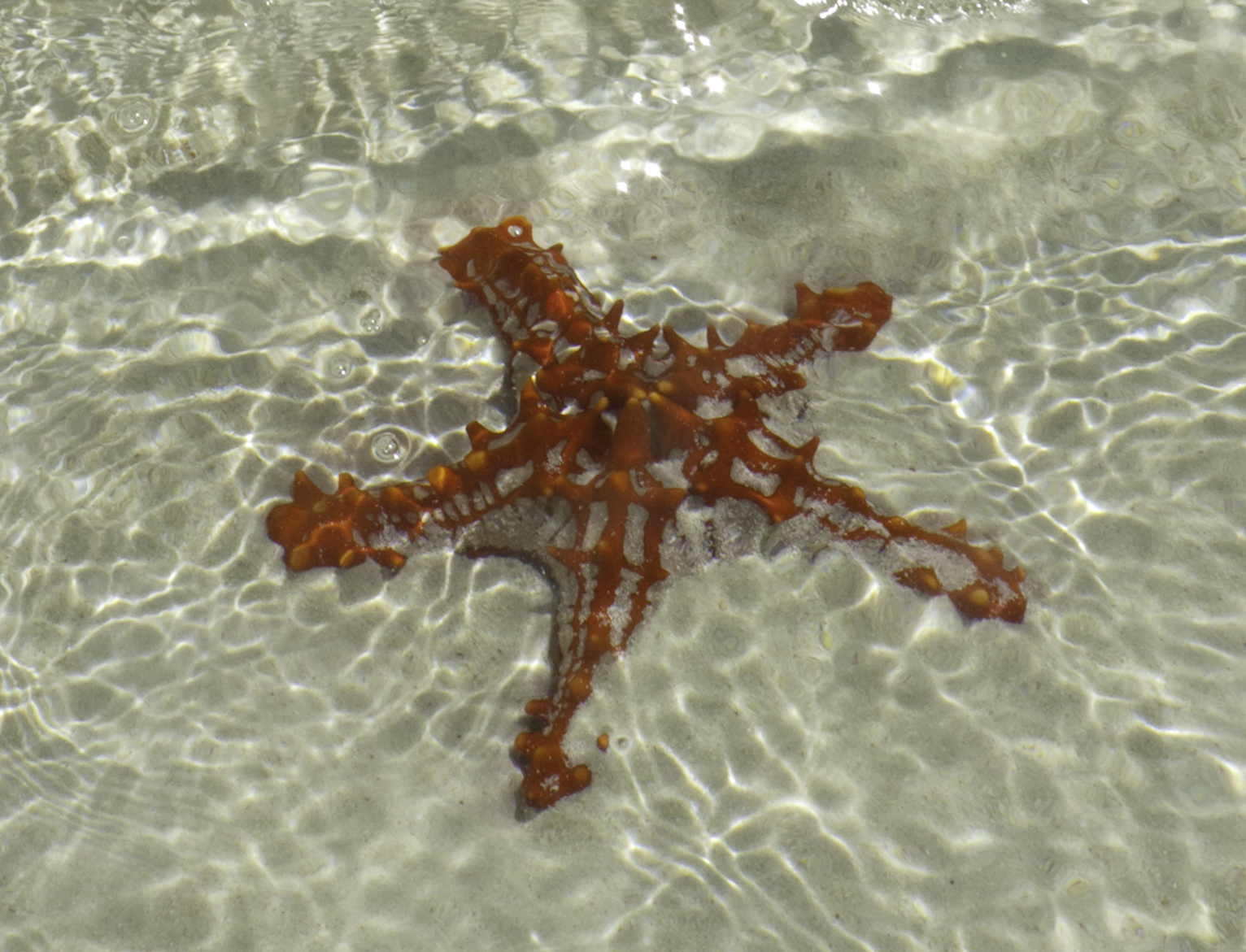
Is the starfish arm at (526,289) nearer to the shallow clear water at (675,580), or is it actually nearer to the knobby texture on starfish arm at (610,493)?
the knobby texture on starfish arm at (610,493)

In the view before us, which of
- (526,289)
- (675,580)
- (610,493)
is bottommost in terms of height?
(675,580)

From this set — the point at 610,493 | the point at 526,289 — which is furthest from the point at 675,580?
the point at 526,289

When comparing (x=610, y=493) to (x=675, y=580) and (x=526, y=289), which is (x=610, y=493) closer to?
(x=675, y=580)

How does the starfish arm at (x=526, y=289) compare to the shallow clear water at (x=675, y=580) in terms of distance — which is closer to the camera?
the shallow clear water at (x=675, y=580)

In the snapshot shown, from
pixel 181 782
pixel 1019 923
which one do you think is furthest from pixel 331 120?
pixel 1019 923

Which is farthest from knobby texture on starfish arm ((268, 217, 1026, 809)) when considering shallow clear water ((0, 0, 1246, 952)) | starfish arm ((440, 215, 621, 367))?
shallow clear water ((0, 0, 1246, 952))

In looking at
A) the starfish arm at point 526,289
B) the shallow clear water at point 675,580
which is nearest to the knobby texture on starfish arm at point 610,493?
the starfish arm at point 526,289

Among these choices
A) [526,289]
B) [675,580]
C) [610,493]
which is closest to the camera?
[610,493]
